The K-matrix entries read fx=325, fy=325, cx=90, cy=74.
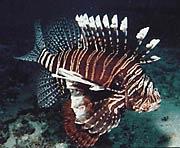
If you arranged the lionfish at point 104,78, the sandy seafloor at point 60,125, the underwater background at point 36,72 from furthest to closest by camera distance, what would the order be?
1. the underwater background at point 36,72
2. the sandy seafloor at point 60,125
3. the lionfish at point 104,78

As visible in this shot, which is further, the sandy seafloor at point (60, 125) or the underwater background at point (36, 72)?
the underwater background at point (36, 72)

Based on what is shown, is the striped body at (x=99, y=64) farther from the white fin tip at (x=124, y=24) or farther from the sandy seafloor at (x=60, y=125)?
the sandy seafloor at (x=60, y=125)

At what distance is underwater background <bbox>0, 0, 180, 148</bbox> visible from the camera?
4431 millimetres

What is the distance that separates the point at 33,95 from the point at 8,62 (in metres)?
1.80

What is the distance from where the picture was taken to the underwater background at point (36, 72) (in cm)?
443

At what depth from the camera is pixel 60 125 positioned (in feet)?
15.7

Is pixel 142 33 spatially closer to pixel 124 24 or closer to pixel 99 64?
pixel 124 24

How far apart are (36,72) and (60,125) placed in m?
1.99

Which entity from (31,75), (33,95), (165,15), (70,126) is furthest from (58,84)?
(165,15)

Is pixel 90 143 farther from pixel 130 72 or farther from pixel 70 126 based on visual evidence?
pixel 130 72

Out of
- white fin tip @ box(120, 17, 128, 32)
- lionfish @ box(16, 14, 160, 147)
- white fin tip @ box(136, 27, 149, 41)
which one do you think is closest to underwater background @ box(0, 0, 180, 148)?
lionfish @ box(16, 14, 160, 147)

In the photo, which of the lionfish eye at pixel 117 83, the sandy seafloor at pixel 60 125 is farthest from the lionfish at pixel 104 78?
the sandy seafloor at pixel 60 125

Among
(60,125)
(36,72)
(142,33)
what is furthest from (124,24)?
(36,72)

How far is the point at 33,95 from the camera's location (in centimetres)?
562
